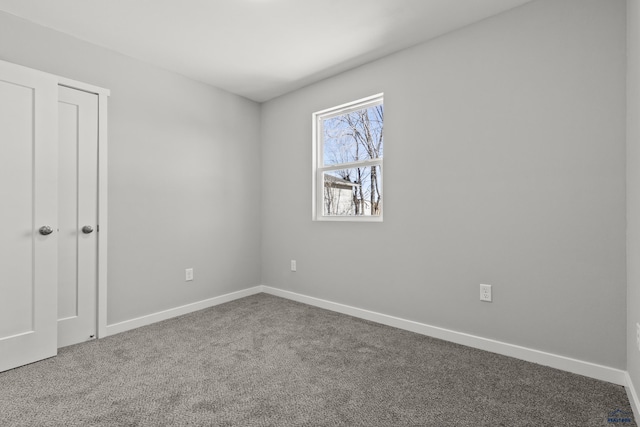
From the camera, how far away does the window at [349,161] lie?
9.72ft

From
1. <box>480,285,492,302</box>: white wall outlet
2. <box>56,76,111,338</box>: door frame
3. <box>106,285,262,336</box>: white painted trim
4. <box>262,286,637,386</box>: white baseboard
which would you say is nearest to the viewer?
<box>262,286,637,386</box>: white baseboard

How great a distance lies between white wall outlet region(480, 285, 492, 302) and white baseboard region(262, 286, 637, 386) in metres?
0.29

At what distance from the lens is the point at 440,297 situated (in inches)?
96.9

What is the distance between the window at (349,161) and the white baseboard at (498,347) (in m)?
0.91

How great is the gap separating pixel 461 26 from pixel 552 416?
8.35 feet

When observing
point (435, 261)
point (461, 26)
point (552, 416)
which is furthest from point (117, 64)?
point (552, 416)

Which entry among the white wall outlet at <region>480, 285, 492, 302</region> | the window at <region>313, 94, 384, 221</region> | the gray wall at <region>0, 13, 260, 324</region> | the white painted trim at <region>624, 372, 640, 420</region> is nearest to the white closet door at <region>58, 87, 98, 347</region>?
the gray wall at <region>0, 13, 260, 324</region>

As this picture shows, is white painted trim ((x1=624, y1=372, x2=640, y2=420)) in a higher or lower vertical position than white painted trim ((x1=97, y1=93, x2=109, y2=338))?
lower

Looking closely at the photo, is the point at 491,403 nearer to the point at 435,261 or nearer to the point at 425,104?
the point at 435,261

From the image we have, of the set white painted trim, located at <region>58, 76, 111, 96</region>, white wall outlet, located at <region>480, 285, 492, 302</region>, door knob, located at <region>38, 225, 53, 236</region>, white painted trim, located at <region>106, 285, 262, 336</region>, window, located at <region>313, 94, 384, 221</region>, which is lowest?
white painted trim, located at <region>106, 285, 262, 336</region>

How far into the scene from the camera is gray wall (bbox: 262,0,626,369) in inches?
71.7

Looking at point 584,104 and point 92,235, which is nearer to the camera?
point 584,104

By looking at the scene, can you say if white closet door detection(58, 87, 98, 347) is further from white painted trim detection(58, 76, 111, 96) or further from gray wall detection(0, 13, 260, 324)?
gray wall detection(0, 13, 260, 324)

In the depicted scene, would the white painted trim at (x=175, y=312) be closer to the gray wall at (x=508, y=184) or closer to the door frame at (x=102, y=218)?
the door frame at (x=102, y=218)
